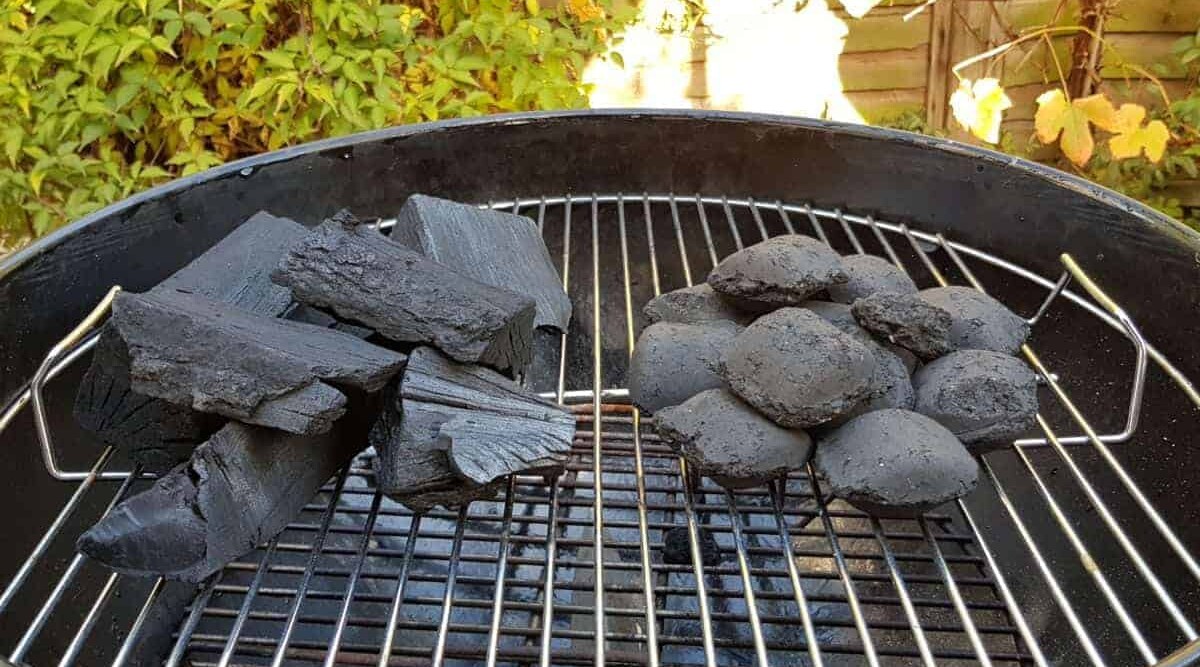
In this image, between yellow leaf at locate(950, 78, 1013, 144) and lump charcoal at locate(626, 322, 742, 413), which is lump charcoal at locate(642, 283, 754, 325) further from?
yellow leaf at locate(950, 78, 1013, 144)

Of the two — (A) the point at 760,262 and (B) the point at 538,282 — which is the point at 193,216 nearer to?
(B) the point at 538,282

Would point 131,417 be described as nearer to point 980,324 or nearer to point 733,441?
point 733,441

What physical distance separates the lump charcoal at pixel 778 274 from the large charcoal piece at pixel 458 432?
0.25 m

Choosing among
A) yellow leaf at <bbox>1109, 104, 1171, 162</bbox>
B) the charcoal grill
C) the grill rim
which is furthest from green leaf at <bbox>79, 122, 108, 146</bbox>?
yellow leaf at <bbox>1109, 104, 1171, 162</bbox>

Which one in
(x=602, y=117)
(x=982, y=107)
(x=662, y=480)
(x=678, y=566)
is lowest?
(x=662, y=480)

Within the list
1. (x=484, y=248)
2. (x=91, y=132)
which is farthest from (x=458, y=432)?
(x=91, y=132)

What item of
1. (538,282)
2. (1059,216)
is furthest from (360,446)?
(1059,216)

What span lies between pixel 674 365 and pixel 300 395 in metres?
0.39

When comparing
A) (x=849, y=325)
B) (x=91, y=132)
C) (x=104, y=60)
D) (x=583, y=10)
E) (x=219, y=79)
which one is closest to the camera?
(x=849, y=325)

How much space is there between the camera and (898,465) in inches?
32.2

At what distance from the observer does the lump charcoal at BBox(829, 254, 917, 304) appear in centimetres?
105

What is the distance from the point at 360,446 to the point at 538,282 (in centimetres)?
34

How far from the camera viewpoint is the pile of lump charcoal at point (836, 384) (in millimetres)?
839

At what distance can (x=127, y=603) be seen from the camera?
1.06 meters
